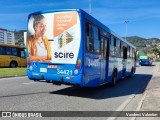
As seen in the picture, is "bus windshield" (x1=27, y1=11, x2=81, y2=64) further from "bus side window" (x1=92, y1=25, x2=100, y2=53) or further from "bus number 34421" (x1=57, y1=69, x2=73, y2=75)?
"bus side window" (x1=92, y1=25, x2=100, y2=53)

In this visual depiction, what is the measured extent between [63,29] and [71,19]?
48 centimetres

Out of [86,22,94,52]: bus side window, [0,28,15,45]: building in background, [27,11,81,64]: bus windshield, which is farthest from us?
[0,28,15,45]: building in background

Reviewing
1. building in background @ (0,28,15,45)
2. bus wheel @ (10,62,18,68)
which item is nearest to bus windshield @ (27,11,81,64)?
bus wheel @ (10,62,18,68)

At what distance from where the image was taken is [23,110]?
324 inches

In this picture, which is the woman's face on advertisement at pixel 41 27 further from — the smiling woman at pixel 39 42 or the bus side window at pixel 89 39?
the bus side window at pixel 89 39

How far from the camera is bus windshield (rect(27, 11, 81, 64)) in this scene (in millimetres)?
10844

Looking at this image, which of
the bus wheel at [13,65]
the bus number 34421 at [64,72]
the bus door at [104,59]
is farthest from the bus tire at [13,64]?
the bus number 34421 at [64,72]

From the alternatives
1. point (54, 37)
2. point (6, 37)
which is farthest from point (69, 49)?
point (6, 37)

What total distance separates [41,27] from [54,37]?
0.76 m

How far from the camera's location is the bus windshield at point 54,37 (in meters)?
10.8

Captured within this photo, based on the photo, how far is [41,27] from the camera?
11.6 metres

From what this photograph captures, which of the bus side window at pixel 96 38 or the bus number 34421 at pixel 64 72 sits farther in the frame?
the bus side window at pixel 96 38

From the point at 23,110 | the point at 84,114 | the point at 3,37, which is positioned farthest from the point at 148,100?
the point at 3,37

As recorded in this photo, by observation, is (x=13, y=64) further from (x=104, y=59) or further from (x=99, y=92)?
(x=104, y=59)
